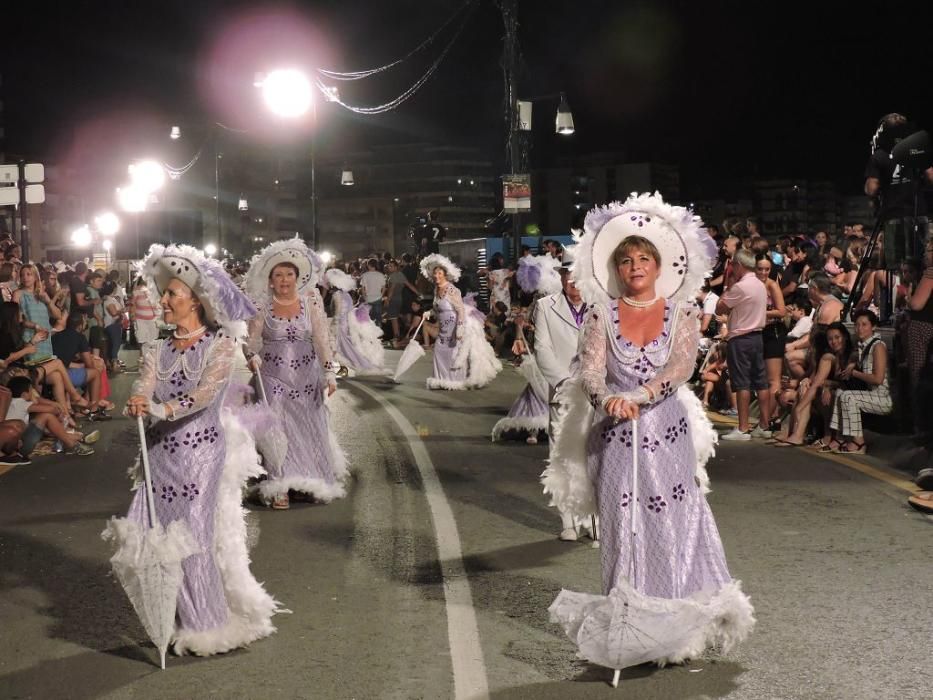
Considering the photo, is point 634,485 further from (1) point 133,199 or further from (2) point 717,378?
(1) point 133,199

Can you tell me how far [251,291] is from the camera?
10750mm

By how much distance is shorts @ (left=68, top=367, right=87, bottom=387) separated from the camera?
17.1 metres

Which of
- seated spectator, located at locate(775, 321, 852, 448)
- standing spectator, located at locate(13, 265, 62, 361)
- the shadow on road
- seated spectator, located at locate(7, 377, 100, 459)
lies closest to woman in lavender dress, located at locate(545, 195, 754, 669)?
the shadow on road

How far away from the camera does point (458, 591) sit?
24.3ft

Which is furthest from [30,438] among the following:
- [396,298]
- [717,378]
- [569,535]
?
[396,298]

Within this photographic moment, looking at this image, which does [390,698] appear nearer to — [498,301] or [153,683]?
[153,683]

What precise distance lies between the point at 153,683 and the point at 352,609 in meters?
1.48

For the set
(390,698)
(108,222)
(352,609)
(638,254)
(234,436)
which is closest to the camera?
(390,698)

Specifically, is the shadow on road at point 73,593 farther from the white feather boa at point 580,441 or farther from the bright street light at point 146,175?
the bright street light at point 146,175

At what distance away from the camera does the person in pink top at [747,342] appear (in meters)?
14.0

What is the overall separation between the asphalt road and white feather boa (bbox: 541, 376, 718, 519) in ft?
2.41

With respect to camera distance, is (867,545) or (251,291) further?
(251,291)

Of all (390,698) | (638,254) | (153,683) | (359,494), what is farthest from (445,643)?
(359,494)

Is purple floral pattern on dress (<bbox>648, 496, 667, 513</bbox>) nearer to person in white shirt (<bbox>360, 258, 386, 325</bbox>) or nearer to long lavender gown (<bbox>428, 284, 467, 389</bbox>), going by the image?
long lavender gown (<bbox>428, 284, 467, 389</bbox>)
